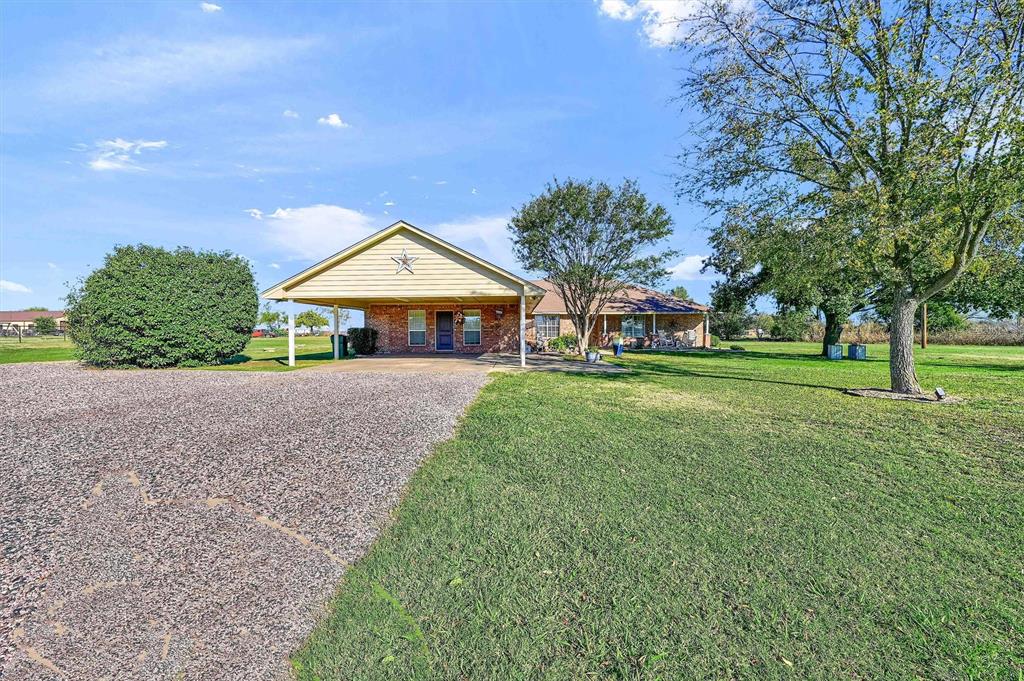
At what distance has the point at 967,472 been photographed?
4.70 metres

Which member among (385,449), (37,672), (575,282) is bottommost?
(37,672)

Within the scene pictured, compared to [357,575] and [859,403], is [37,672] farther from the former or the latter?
[859,403]

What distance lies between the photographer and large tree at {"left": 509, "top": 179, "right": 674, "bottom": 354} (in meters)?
18.5

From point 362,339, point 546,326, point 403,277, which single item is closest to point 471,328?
point 362,339

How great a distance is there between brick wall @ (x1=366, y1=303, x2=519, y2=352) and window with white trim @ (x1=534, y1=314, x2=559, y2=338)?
425 centimetres

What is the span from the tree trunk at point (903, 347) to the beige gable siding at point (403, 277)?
9714mm

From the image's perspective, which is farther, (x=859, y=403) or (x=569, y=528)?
(x=859, y=403)

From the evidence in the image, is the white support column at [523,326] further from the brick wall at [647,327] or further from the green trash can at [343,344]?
the brick wall at [647,327]

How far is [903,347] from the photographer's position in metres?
9.62

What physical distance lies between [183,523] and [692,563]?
3.90m

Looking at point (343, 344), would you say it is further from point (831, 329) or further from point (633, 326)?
point (831, 329)

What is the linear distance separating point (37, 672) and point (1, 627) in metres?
0.56

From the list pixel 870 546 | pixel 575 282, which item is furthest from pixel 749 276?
pixel 870 546

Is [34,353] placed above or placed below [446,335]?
below
